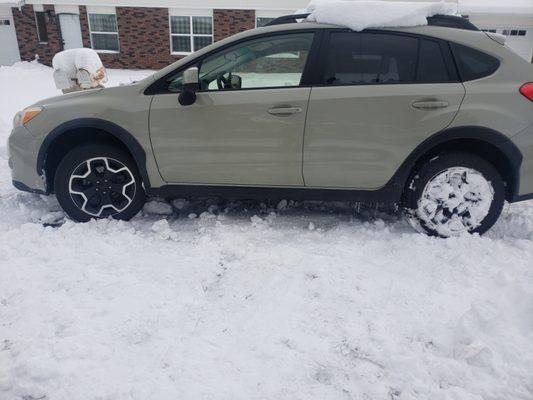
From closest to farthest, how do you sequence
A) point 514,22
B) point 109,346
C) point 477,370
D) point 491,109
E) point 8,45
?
1. point 477,370
2. point 109,346
3. point 491,109
4. point 514,22
5. point 8,45

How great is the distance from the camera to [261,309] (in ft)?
9.23

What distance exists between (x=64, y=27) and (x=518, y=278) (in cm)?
1965

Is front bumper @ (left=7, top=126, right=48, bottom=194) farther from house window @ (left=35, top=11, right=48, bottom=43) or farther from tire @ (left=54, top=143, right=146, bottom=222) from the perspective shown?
Answer: house window @ (left=35, top=11, right=48, bottom=43)

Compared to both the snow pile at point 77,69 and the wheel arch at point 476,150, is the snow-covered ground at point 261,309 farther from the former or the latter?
the snow pile at point 77,69

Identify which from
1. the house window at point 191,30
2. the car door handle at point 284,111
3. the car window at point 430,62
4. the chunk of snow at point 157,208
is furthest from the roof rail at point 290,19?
the house window at point 191,30

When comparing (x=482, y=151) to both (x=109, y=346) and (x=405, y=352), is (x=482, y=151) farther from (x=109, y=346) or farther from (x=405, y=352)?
(x=109, y=346)

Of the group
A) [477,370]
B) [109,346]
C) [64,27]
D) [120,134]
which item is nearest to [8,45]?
[64,27]

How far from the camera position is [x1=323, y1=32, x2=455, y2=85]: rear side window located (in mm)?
3533

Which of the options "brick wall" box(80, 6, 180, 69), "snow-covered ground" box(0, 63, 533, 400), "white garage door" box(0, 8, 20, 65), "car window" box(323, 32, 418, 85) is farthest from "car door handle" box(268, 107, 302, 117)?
"white garage door" box(0, 8, 20, 65)

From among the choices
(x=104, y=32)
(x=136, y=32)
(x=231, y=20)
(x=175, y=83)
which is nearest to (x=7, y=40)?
(x=104, y=32)

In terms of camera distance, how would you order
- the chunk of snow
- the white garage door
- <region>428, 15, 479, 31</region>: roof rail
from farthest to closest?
the white garage door
the chunk of snow
<region>428, 15, 479, 31</region>: roof rail

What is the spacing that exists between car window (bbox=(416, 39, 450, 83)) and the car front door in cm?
91

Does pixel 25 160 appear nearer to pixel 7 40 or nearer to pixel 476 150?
pixel 476 150

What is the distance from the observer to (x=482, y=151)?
3666mm
